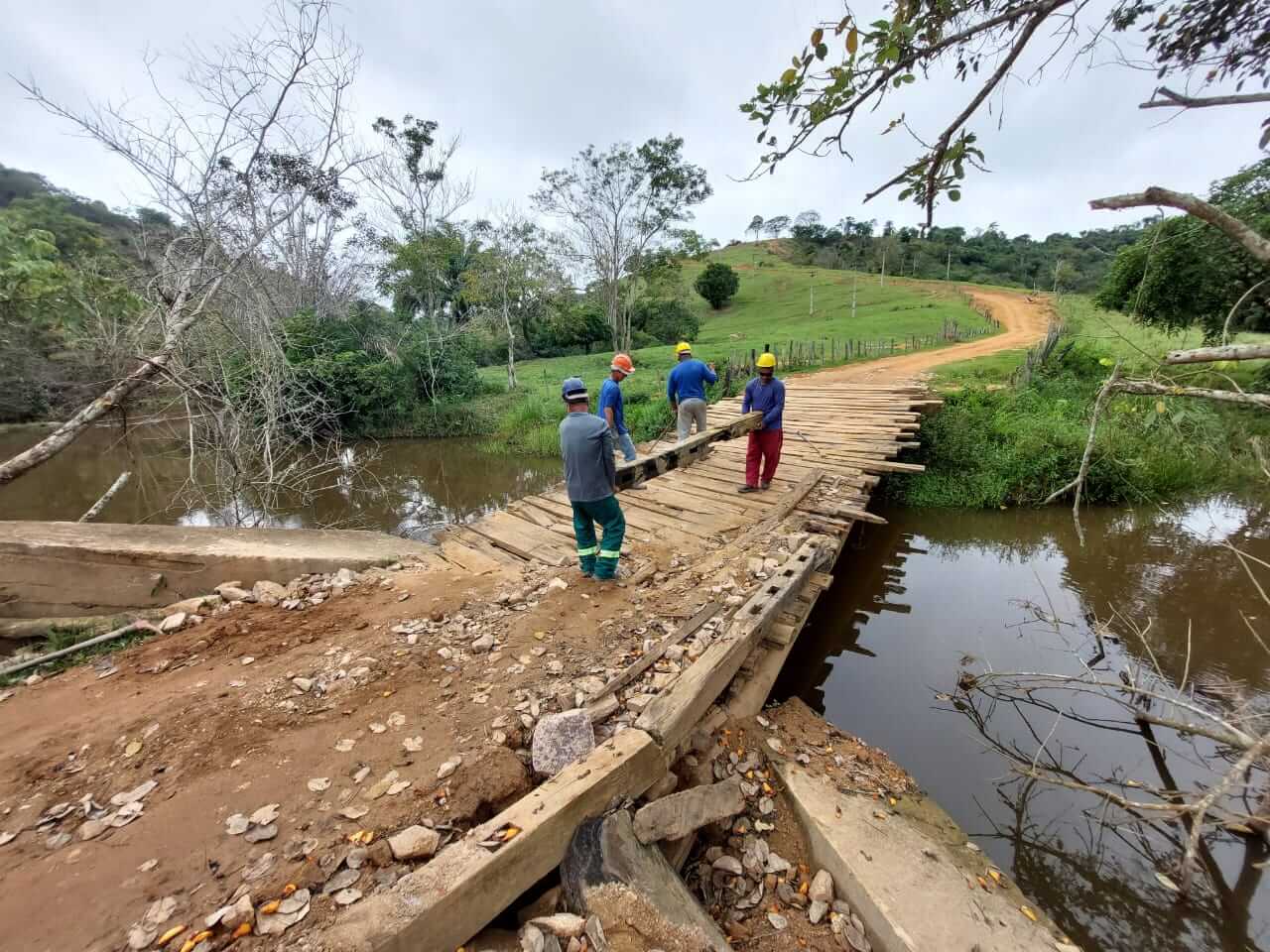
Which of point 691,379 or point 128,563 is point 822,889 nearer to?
point 128,563

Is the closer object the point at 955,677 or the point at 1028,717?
the point at 1028,717

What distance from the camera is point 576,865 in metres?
2.07

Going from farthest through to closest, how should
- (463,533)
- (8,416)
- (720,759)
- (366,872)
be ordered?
(8,416)
(463,533)
(720,759)
(366,872)

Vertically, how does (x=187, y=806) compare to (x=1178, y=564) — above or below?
above

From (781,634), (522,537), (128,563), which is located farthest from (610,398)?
(128,563)

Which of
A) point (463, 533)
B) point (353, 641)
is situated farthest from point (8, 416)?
point (353, 641)

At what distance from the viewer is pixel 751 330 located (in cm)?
3297

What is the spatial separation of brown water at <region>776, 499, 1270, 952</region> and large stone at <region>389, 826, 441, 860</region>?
10.9ft

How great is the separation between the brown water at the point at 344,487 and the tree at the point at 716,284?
3131 cm

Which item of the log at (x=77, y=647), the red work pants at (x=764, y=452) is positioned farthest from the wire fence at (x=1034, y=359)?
the log at (x=77, y=647)

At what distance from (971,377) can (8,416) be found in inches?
1198

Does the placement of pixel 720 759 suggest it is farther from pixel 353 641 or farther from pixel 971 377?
pixel 971 377

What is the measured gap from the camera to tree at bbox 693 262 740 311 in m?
41.4

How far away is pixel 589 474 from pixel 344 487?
398 inches
